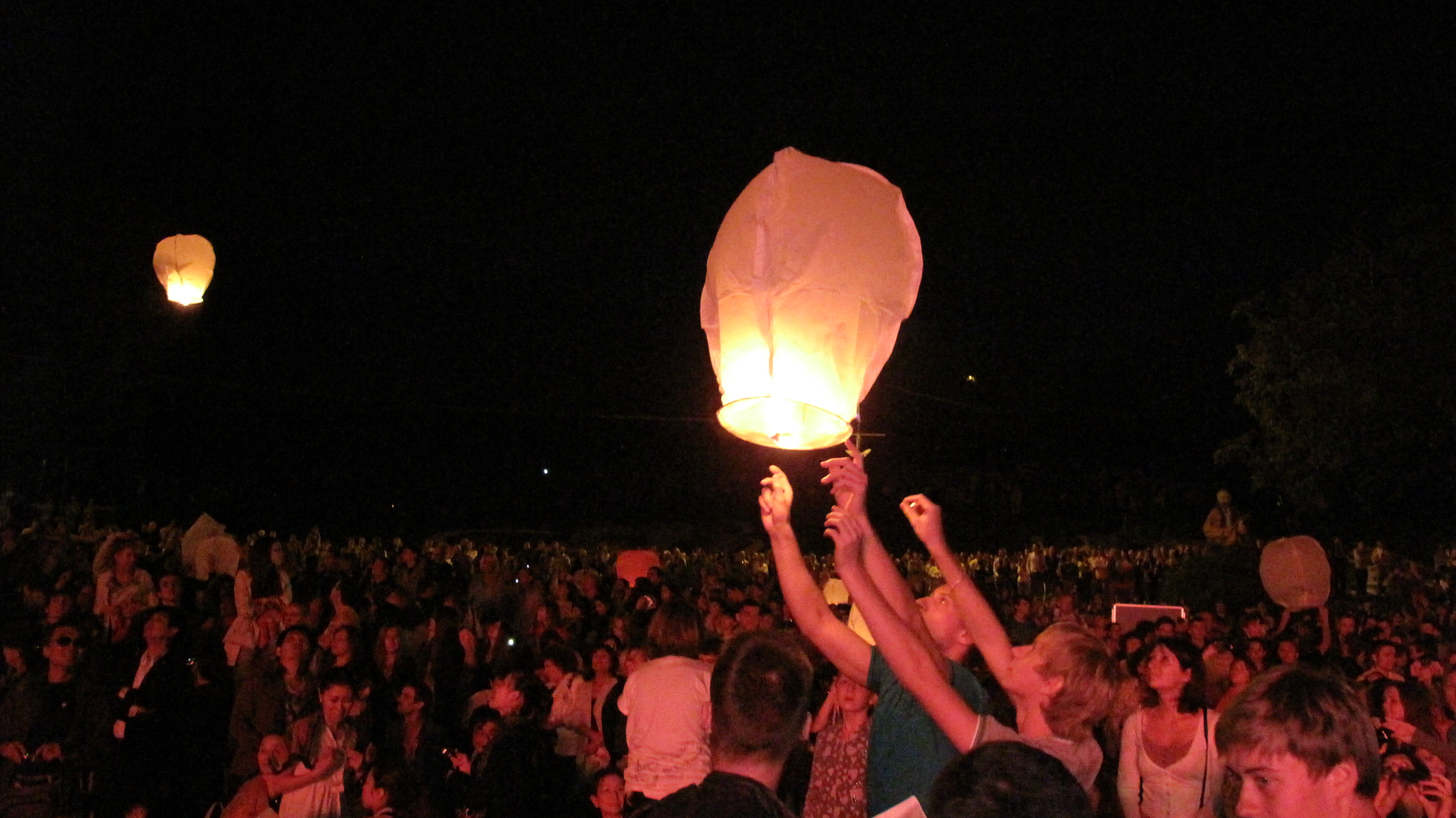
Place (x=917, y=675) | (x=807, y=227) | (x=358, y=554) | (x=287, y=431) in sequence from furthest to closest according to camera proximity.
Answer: (x=287, y=431)
(x=358, y=554)
(x=807, y=227)
(x=917, y=675)

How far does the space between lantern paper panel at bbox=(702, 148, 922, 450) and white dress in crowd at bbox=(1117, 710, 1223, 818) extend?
203 cm

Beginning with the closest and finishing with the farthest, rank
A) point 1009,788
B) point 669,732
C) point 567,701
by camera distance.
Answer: point 1009,788 → point 669,732 → point 567,701

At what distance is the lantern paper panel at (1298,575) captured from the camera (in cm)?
1081

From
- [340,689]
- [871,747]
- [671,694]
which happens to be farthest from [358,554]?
[871,747]

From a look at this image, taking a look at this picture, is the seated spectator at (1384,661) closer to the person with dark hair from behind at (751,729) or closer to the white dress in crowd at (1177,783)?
the white dress in crowd at (1177,783)

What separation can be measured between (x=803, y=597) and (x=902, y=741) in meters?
0.46

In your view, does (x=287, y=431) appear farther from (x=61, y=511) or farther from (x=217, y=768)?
(x=217, y=768)

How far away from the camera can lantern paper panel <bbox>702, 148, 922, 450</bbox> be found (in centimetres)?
291

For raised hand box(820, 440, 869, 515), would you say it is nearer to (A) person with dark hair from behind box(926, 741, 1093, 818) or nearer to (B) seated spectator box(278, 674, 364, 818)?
(A) person with dark hair from behind box(926, 741, 1093, 818)

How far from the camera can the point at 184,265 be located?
34.6 ft

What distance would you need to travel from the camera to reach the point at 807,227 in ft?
9.64

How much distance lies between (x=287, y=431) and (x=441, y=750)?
55.2ft

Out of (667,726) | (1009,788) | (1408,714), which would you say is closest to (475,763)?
(667,726)

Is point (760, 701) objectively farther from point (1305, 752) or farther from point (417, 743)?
point (417, 743)
